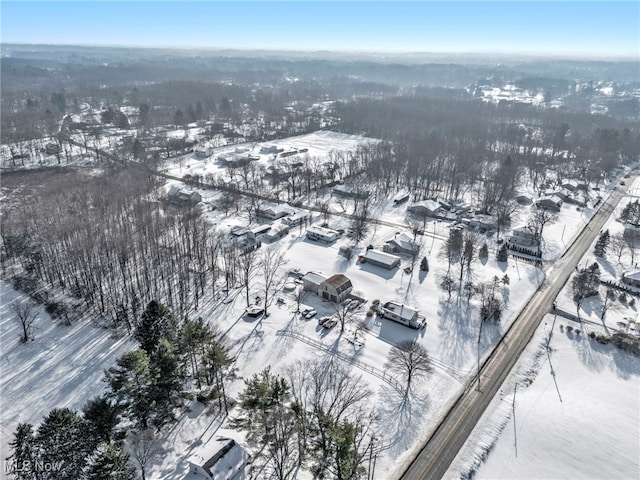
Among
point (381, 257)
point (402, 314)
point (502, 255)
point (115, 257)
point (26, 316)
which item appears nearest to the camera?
point (26, 316)

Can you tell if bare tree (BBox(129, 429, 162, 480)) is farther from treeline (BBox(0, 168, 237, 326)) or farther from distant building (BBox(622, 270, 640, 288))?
distant building (BBox(622, 270, 640, 288))

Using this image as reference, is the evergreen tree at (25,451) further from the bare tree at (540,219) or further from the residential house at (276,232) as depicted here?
the bare tree at (540,219)

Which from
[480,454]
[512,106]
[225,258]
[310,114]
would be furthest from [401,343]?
[512,106]

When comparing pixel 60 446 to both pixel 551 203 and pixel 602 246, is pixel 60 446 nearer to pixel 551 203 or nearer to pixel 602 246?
pixel 602 246

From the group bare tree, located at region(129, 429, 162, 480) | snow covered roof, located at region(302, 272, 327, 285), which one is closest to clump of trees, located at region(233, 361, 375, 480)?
bare tree, located at region(129, 429, 162, 480)

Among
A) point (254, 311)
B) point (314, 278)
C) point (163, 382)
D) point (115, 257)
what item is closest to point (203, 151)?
point (115, 257)
